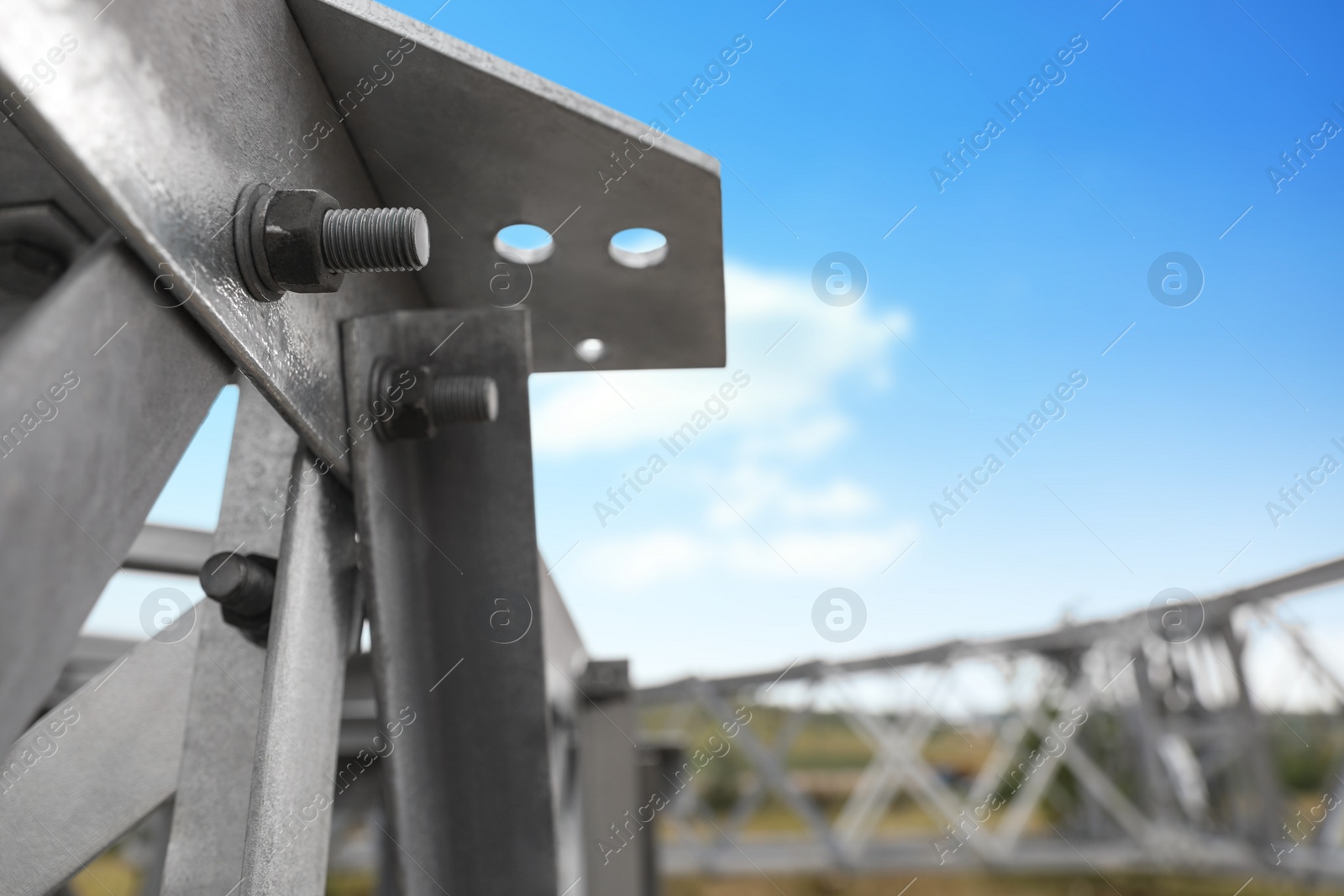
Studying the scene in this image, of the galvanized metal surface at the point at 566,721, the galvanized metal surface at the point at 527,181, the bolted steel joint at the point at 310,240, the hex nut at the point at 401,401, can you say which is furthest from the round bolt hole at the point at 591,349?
the galvanized metal surface at the point at 566,721

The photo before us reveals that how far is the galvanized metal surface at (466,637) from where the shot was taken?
5.47ft

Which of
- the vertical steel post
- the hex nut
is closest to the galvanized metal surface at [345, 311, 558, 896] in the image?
the hex nut

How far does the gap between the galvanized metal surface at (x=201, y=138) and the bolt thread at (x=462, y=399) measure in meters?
0.17

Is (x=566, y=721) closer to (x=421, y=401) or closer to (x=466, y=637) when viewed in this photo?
(x=466, y=637)

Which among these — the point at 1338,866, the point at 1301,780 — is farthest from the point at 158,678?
A: the point at 1301,780

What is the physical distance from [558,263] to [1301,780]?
6828 mm

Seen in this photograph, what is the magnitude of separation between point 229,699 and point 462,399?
2.42 feet

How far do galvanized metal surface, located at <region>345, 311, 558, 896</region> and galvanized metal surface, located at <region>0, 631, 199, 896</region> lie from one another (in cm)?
47

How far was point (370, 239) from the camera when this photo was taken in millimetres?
1212

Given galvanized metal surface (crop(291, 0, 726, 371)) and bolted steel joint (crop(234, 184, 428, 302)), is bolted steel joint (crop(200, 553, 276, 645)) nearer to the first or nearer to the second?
bolted steel joint (crop(234, 184, 428, 302))

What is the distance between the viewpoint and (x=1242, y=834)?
6.43 meters

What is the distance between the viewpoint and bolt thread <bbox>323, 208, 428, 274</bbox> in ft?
3.92

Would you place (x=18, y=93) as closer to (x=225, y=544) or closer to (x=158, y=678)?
(x=225, y=544)

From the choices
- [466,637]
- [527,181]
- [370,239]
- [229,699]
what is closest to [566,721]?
[466,637]
